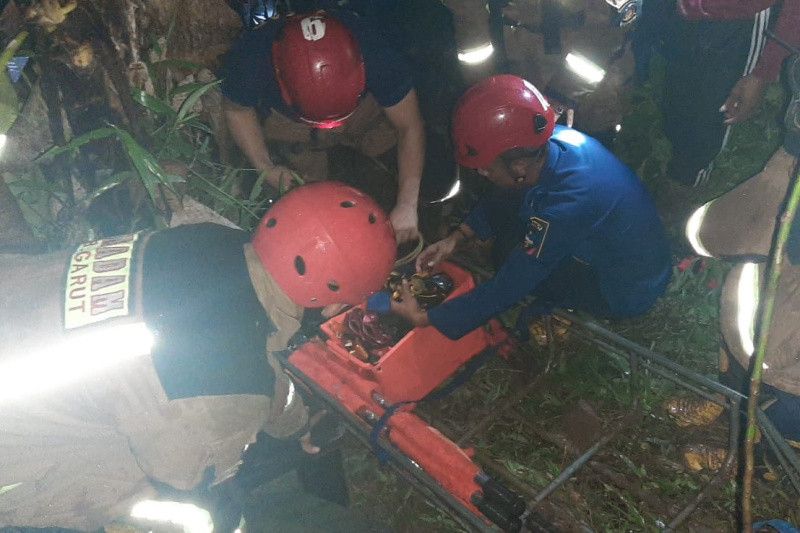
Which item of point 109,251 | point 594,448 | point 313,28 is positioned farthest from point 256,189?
point 594,448

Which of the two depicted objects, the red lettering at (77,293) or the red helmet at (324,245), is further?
the red helmet at (324,245)

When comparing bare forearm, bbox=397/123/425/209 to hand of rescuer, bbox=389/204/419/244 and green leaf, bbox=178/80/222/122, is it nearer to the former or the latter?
hand of rescuer, bbox=389/204/419/244

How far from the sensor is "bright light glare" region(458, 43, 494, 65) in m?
3.72

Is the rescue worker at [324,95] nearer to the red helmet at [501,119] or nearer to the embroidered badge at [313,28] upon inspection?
the embroidered badge at [313,28]

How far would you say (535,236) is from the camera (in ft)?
8.48

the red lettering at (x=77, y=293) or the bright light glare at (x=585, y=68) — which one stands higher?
the bright light glare at (x=585, y=68)

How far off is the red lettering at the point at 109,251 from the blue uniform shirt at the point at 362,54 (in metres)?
1.86

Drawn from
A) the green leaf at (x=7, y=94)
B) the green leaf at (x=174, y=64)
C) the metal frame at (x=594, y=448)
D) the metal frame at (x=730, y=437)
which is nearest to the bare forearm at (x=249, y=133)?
the green leaf at (x=174, y=64)

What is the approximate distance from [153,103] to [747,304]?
3758 millimetres

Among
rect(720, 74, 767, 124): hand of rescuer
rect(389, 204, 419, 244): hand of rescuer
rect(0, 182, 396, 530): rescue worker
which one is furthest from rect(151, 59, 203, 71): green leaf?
rect(720, 74, 767, 124): hand of rescuer

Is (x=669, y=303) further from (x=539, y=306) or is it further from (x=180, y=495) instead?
(x=180, y=495)

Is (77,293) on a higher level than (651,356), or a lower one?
higher

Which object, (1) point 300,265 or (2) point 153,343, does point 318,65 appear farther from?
(2) point 153,343

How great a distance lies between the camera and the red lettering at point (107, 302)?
5.77 feet
